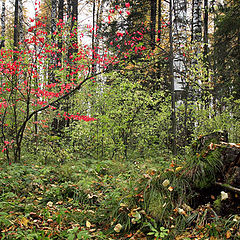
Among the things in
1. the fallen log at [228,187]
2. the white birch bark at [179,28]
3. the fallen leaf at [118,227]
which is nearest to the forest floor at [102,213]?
the fallen leaf at [118,227]

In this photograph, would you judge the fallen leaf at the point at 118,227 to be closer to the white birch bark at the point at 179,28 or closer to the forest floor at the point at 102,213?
the forest floor at the point at 102,213

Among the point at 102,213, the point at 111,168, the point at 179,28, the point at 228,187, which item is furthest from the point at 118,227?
the point at 179,28

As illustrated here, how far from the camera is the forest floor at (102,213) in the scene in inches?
105

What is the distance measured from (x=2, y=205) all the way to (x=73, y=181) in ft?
4.66

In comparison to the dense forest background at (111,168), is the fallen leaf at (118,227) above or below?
below

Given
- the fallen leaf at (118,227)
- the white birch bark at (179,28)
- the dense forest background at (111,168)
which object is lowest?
the fallen leaf at (118,227)

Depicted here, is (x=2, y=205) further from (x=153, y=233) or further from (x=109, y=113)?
(x=109, y=113)

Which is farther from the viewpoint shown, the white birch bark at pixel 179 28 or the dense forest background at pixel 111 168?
the white birch bark at pixel 179 28

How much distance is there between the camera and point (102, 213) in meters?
3.34

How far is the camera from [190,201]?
3.07m

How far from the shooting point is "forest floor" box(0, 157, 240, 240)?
266cm

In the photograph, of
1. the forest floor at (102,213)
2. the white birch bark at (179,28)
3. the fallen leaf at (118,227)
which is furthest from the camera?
the white birch bark at (179,28)

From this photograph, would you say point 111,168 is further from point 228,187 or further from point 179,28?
point 179,28

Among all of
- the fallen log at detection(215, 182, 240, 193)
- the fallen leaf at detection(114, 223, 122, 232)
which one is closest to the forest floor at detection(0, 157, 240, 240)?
the fallen leaf at detection(114, 223, 122, 232)
